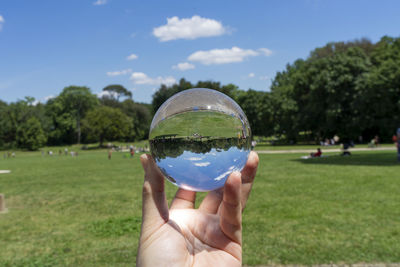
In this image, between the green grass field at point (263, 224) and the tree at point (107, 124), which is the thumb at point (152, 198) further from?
the tree at point (107, 124)

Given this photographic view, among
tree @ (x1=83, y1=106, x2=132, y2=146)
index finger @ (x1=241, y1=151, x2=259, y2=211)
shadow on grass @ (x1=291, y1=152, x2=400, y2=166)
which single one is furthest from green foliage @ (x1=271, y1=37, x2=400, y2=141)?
index finger @ (x1=241, y1=151, x2=259, y2=211)

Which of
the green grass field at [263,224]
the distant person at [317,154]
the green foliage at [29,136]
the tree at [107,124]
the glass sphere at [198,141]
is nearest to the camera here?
the glass sphere at [198,141]

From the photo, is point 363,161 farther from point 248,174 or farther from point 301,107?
point 301,107

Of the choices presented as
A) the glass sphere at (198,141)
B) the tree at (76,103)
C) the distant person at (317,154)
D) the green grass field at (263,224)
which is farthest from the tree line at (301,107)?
the glass sphere at (198,141)

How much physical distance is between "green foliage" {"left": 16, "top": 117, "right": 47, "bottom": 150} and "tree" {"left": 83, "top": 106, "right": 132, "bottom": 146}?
41.4 ft

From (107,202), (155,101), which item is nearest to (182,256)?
(107,202)

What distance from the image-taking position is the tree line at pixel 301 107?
45.1 meters

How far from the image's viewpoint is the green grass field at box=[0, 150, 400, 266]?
7.25 meters

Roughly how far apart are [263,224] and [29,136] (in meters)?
83.5

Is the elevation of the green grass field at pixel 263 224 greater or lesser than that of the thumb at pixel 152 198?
lesser

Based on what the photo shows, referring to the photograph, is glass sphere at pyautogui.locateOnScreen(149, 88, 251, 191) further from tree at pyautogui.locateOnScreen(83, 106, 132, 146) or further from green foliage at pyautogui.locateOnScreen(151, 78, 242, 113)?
tree at pyautogui.locateOnScreen(83, 106, 132, 146)

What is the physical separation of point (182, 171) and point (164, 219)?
0.43m

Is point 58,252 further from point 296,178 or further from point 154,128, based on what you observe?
point 296,178

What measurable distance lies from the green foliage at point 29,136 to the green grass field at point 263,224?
2777 inches
